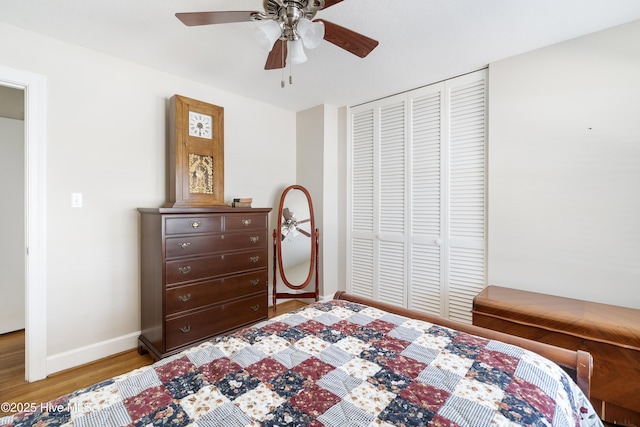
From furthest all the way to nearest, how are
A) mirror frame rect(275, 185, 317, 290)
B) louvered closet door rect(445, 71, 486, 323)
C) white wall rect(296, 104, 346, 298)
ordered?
white wall rect(296, 104, 346, 298) < mirror frame rect(275, 185, 317, 290) < louvered closet door rect(445, 71, 486, 323)

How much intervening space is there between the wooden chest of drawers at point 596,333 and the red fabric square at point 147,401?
82.0 inches

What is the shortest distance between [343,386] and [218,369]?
476mm

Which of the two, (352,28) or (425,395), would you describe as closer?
(425,395)

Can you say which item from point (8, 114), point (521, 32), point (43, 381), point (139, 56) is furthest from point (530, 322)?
point (8, 114)

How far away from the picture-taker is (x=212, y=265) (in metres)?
2.45

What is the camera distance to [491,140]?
8.25 ft

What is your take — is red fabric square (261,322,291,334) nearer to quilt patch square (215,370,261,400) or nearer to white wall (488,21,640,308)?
quilt patch square (215,370,261,400)

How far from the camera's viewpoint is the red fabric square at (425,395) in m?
0.90

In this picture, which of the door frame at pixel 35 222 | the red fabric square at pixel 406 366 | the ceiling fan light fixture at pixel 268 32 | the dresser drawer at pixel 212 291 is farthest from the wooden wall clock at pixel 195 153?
the red fabric square at pixel 406 366

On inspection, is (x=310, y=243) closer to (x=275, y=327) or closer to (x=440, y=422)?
(x=275, y=327)

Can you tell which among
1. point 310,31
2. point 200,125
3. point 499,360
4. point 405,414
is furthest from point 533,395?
point 200,125

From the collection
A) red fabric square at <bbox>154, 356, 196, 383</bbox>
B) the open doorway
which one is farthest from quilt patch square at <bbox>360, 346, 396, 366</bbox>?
the open doorway

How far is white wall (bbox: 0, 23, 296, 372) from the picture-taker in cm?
214

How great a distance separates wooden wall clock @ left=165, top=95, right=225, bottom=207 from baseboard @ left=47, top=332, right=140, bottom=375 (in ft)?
4.04
